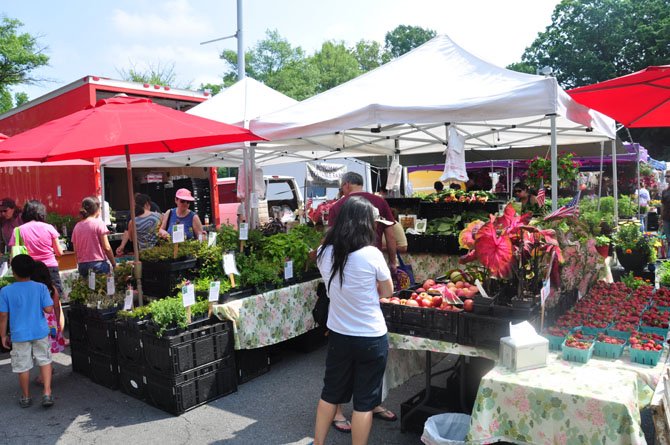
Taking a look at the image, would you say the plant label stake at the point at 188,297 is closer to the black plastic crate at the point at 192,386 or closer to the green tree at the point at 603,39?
the black plastic crate at the point at 192,386

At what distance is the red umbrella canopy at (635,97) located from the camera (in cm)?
445

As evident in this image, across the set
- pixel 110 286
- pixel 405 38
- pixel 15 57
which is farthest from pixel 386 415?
pixel 405 38

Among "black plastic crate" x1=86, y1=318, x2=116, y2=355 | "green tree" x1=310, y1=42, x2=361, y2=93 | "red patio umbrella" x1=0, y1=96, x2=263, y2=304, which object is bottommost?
Result: "black plastic crate" x1=86, y1=318, x2=116, y2=355

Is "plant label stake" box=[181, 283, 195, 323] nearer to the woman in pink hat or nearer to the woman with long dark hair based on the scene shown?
the woman with long dark hair

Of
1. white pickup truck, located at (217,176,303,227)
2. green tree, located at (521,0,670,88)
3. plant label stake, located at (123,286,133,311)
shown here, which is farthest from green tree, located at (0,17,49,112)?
green tree, located at (521,0,670,88)

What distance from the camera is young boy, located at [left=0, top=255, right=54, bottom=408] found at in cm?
419

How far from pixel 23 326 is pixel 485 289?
3740 millimetres

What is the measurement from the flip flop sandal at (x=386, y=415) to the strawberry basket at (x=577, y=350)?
1.54 meters

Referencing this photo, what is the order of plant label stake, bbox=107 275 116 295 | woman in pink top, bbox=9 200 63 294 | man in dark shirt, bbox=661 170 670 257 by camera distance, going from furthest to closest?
man in dark shirt, bbox=661 170 670 257 → woman in pink top, bbox=9 200 63 294 → plant label stake, bbox=107 275 116 295

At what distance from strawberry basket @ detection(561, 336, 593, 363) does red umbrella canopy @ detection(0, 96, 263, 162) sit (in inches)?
123

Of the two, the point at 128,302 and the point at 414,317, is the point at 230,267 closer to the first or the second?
the point at 128,302

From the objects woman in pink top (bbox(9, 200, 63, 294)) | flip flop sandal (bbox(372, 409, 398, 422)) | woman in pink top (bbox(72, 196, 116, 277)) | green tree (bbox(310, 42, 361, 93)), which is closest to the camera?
flip flop sandal (bbox(372, 409, 398, 422))

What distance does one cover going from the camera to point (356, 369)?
2.95 meters

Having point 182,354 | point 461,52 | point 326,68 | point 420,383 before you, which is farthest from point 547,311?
point 326,68
